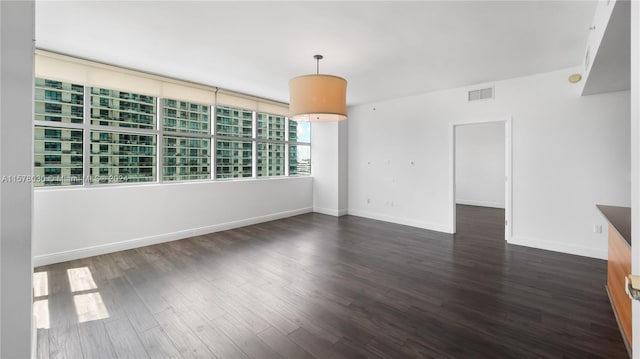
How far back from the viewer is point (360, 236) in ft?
15.7

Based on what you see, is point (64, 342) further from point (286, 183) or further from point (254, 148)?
point (286, 183)

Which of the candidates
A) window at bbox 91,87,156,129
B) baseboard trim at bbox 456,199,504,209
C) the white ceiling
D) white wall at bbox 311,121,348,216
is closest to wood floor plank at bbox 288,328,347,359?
the white ceiling

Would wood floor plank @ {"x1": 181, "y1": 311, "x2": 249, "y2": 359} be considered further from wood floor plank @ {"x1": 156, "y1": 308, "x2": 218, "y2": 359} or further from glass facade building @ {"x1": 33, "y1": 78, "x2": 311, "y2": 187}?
glass facade building @ {"x1": 33, "y1": 78, "x2": 311, "y2": 187}

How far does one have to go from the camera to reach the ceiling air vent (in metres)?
4.57

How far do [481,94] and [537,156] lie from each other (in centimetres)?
138

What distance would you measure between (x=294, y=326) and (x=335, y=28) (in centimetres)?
289

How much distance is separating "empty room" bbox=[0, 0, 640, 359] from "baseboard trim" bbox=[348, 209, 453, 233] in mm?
40

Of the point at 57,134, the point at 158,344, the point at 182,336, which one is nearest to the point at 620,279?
the point at 182,336

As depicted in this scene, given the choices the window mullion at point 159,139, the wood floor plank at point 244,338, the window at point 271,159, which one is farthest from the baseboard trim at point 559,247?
the window mullion at point 159,139

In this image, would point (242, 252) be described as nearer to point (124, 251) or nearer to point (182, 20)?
point (124, 251)

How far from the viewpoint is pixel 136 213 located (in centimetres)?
408

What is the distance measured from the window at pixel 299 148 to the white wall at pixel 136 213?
1018mm

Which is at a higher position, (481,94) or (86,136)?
(481,94)

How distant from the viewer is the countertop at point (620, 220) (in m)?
1.86
